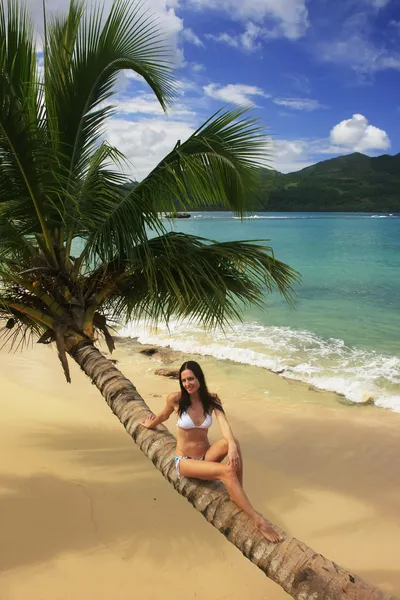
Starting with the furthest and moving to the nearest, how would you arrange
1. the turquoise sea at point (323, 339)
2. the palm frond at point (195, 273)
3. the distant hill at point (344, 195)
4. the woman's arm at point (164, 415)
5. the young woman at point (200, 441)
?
the distant hill at point (344, 195)
the turquoise sea at point (323, 339)
the palm frond at point (195, 273)
the woman's arm at point (164, 415)
the young woman at point (200, 441)

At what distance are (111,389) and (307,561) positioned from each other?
2226 mm

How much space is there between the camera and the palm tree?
4301 mm

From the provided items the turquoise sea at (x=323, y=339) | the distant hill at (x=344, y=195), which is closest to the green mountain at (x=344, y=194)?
the distant hill at (x=344, y=195)

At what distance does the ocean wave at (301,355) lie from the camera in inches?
355

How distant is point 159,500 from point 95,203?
123 inches

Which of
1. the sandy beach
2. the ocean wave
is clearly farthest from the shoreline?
the sandy beach

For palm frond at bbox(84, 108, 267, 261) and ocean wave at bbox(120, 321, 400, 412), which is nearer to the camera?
palm frond at bbox(84, 108, 267, 261)

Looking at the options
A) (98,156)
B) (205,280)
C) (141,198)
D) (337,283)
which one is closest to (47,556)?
(205,280)

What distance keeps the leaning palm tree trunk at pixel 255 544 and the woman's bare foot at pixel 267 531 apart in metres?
0.03

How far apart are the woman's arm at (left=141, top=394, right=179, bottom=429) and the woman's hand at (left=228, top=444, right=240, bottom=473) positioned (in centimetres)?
60

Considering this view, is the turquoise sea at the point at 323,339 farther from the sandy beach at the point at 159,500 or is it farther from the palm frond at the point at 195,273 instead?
the sandy beach at the point at 159,500

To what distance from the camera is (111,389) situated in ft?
13.9

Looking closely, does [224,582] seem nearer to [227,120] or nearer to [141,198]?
[141,198]

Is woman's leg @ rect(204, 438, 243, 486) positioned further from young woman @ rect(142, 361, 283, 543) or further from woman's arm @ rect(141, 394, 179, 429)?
woman's arm @ rect(141, 394, 179, 429)
